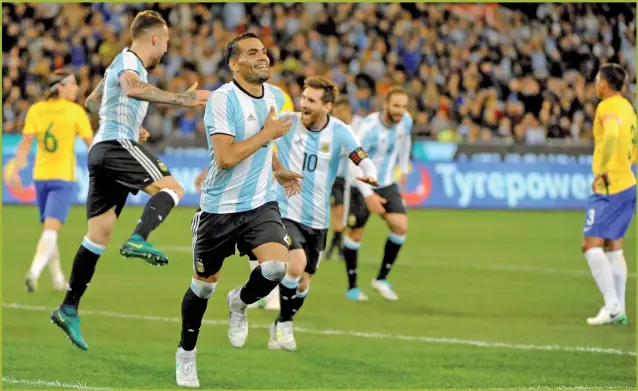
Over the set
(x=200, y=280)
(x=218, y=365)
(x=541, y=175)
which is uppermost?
(x=200, y=280)

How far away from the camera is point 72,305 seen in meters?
8.85

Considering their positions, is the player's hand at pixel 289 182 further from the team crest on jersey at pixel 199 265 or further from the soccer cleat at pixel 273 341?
the soccer cleat at pixel 273 341

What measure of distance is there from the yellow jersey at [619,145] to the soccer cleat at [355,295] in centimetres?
291

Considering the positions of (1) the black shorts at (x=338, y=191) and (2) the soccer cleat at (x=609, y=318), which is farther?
(1) the black shorts at (x=338, y=191)

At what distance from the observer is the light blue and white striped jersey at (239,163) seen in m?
7.17

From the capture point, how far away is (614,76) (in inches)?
412

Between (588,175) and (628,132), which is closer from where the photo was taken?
(628,132)

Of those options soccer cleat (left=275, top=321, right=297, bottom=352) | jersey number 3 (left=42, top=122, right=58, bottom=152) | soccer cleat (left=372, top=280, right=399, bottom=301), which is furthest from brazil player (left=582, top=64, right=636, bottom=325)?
jersey number 3 (left=42, top=122, right=58, bottom=152)

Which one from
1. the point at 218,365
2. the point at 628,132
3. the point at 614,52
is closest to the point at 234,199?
the point at 218,365

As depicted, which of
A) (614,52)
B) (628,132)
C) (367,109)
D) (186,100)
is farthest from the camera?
(614,52)

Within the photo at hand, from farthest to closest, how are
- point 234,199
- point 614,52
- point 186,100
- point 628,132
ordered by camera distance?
point 614,52
point 628,132
point 186,100
point 234,199

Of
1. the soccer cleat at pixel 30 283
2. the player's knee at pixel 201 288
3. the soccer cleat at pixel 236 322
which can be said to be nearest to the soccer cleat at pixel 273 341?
the soccer cleat at pixel 236 322

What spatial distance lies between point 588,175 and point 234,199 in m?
18.3

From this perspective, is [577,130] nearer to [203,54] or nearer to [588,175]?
[588,175]
